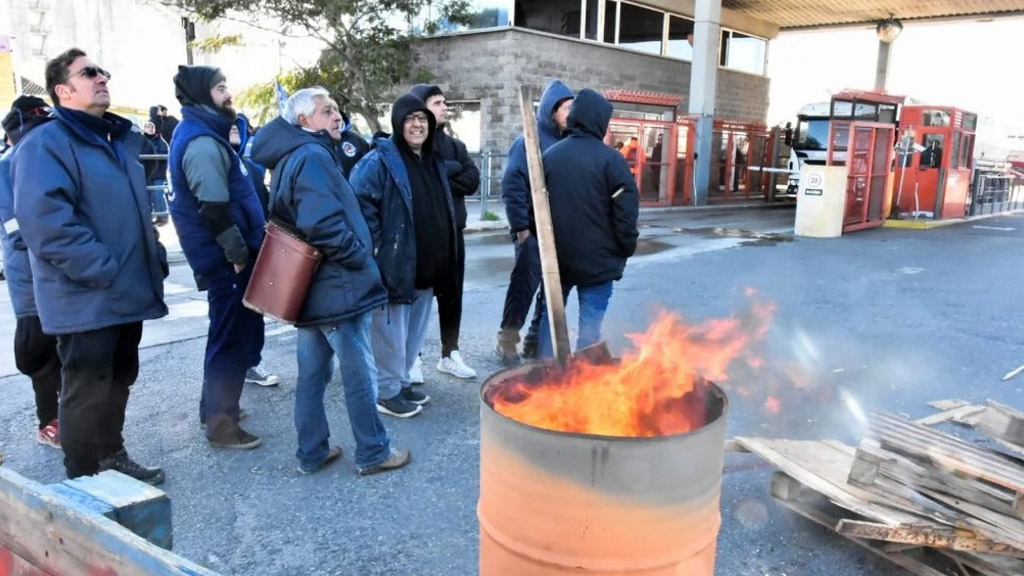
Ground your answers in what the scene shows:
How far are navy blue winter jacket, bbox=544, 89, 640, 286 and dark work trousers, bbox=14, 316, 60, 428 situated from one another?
2.72 m

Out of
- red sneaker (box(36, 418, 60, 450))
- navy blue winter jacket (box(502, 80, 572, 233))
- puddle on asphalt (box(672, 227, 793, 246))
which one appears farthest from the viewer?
puddle on asphalt (box(672, 227, 793, 246))

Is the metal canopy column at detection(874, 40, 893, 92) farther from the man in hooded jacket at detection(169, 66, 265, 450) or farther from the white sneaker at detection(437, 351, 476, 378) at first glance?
the man in hooded jacket at detection(169, 66, 265, 450)

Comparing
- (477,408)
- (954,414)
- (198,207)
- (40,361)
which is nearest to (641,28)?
(954,414)

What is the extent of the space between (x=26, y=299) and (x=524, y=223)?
9.48ft

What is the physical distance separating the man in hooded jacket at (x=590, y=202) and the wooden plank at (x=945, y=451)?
161 centimetres

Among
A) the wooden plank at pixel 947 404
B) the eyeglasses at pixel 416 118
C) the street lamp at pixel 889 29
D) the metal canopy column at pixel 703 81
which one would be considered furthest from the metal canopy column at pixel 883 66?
the eyeglasses at pixel 416 118

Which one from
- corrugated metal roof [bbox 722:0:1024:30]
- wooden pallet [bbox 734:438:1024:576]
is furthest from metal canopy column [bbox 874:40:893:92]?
wooden pallet [bbox 734:438:1024:576]

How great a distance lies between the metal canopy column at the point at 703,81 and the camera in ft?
62.1

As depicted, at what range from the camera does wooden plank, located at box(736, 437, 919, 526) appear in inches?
109

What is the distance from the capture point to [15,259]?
363cm

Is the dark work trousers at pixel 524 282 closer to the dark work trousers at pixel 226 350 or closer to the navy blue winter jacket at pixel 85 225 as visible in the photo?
the dark work trousers at pixel 226 350

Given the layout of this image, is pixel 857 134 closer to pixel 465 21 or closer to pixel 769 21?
pixel 465 21

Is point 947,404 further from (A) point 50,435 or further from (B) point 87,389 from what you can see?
(A) point 50,435

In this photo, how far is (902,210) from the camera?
16.1m
